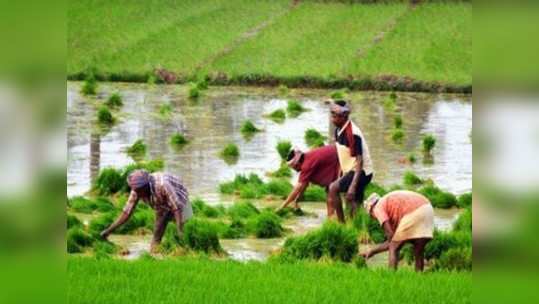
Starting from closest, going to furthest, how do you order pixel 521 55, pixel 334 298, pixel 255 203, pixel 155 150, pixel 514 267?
pixel 521 55 → pixel 514 267 → pixel 334 298 → pixel 255 203 → pixel 155 150

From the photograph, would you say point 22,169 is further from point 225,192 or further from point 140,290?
point 225,192

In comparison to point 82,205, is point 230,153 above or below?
above

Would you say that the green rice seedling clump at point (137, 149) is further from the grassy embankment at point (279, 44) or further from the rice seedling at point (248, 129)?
the grassy embankment at point (279, 44)

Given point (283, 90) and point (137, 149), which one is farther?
point (283, 90)

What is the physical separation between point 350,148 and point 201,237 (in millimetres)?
1378

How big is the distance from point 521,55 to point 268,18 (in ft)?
79.0

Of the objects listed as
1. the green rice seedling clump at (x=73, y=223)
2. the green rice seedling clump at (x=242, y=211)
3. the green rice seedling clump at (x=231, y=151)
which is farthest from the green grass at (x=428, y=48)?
the green rice seedling clump at (x=73, y=223)

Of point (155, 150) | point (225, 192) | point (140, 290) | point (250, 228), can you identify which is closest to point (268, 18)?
point (155, 150)

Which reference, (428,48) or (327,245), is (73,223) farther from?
(428,48)

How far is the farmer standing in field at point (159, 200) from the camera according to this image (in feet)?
23.0

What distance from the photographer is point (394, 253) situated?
21.3ft

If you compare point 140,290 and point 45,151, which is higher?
point 45,151

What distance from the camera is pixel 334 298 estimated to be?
532 centimetres

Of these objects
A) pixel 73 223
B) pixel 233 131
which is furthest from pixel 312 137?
pixel 73 223
